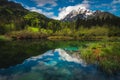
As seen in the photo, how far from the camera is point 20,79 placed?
56.0 ft

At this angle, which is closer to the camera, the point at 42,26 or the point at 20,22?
the point at 20,22

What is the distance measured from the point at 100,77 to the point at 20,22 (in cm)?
11201

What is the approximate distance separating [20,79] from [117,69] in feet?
32.3

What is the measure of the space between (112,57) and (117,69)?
12.2ft

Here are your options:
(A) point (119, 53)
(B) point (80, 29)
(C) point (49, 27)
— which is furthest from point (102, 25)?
(A) point (119, 53)

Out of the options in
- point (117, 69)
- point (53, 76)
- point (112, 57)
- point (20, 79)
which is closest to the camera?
point (20, 79)

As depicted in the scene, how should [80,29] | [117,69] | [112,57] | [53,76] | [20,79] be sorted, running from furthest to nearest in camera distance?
[80,29], [112,57], [117,69], [53,76], [20,79]

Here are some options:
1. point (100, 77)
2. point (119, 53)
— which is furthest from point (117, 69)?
point (119, 53)

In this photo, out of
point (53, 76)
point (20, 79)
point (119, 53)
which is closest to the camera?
point (20, 79)

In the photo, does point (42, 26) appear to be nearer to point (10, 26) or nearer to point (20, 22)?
point (20, 22)

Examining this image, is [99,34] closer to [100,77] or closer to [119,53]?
[119,53]

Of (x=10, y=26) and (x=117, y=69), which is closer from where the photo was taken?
(x=117, y=69)

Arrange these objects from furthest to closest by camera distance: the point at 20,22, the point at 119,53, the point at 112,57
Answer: the point at 20,22 < the point at 119,53 < the point at 112,57

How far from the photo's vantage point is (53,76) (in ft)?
60.1
